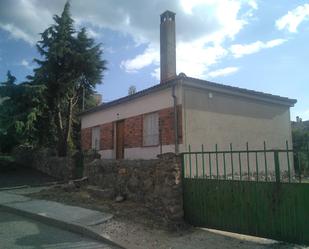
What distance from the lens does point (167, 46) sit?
1658cm

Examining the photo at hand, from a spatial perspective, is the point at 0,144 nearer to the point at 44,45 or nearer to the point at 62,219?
the point at 44,45

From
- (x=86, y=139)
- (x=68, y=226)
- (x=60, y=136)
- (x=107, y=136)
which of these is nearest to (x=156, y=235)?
(x=68, y=226)

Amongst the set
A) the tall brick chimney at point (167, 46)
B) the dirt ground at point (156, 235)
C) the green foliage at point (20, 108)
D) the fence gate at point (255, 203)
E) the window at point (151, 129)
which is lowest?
the dirt ground at point (156, 235)

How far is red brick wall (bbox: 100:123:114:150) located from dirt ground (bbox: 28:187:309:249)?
7.28 m

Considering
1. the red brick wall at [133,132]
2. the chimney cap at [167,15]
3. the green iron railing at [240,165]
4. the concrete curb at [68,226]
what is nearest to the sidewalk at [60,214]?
the concrete curb at [68,226]

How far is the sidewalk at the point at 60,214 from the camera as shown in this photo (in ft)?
24.9

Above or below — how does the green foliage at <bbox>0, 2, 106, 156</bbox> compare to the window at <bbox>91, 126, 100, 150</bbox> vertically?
above

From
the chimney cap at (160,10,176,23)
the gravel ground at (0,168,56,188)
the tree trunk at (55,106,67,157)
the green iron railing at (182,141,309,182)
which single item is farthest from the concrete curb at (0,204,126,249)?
the chimney cap at (160,10,176,23)

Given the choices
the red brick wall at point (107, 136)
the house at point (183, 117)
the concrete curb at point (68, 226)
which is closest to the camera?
the concrete curb at point (68, 226)

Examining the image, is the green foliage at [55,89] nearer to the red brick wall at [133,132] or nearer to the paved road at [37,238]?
the red brick wall at [133,132]

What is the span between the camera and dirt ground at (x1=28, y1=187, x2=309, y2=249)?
6461 millimetres

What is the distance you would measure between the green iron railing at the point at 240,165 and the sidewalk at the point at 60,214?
8.57 ft

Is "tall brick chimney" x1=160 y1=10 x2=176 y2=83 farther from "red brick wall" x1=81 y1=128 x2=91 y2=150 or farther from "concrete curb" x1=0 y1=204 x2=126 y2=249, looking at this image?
"concrete curb" x1=0 y1=204 x2=126 y2=249

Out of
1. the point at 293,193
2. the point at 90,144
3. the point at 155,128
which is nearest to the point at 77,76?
the point at 90,144
